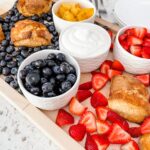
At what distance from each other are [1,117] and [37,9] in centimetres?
41

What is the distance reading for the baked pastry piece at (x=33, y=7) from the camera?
1065 millimetres

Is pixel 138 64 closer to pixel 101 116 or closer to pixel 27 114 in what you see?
pixel 101 116

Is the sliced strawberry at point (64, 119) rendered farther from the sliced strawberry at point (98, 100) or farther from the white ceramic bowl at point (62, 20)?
the white ceramic bowl at point (62, 20)

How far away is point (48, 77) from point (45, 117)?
0.11 m

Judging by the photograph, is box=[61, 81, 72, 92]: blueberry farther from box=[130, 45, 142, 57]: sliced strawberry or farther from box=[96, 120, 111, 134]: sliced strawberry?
box=[130, 45, 142, 57]: sliced strawberry

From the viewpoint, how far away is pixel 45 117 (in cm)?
80

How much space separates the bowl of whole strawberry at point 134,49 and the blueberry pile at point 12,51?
0.21 m

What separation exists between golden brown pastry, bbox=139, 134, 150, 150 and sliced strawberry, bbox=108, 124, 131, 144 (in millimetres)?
33

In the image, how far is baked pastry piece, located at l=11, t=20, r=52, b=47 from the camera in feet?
3.15

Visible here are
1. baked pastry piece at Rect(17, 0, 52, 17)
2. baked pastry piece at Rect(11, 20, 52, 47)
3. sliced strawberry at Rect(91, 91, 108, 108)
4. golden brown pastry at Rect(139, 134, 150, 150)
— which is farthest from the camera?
baked pastry piece at Rect(17, 0, 52, 17)

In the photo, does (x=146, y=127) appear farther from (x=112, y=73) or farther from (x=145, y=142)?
(x=112, y=73)

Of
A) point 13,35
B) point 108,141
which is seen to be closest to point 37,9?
point 13,35

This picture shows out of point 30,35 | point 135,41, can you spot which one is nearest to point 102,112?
point 135,41

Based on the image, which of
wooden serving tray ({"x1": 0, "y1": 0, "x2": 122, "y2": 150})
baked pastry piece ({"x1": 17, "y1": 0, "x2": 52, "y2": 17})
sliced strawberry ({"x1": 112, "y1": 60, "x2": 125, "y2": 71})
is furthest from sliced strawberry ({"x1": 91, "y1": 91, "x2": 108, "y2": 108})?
baked pastry piece ({"x1": 17, "y1": 0, "x2": 52, "y2": 17})
